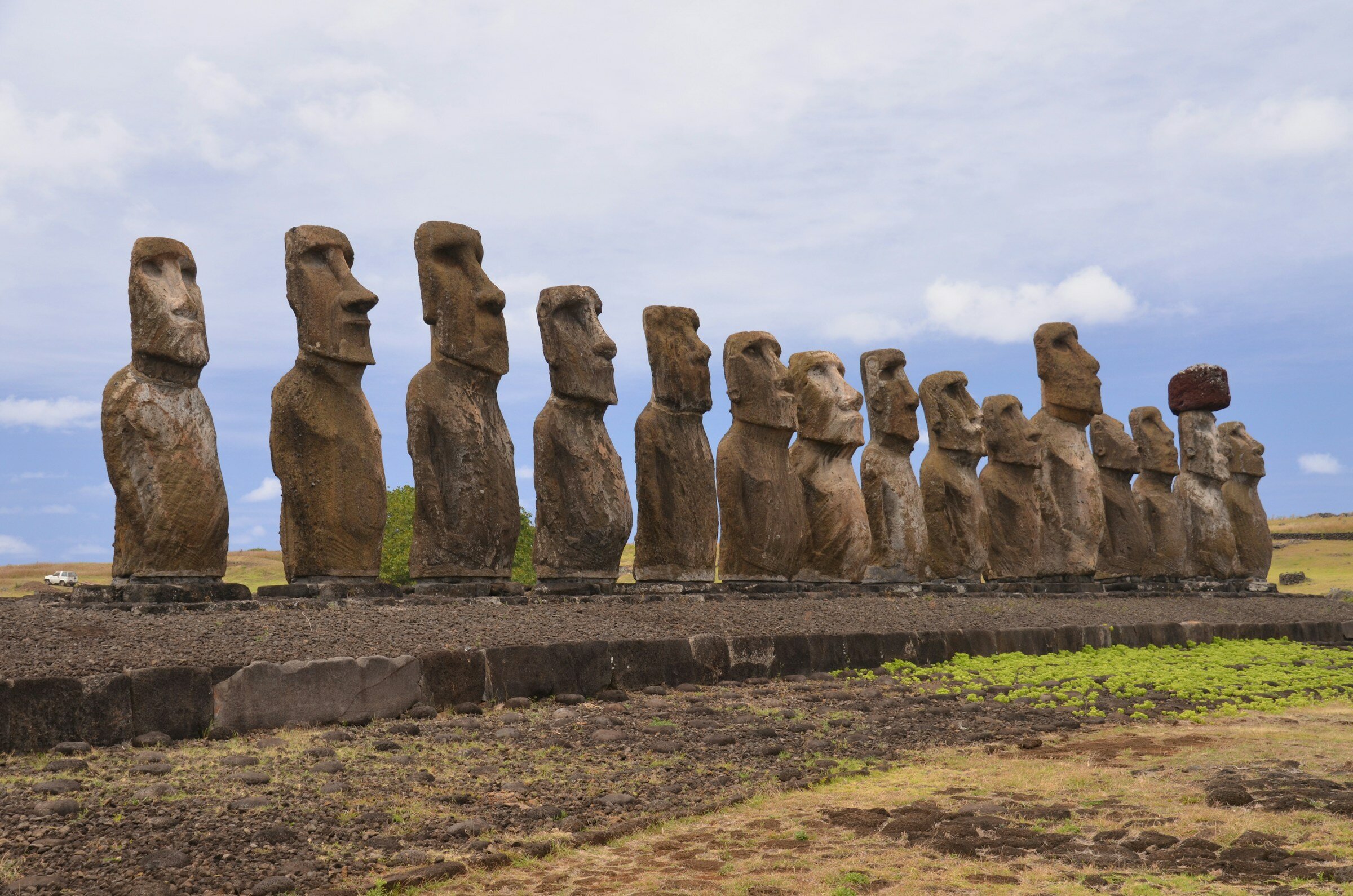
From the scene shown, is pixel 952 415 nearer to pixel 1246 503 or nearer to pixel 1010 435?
pixel 1010 435

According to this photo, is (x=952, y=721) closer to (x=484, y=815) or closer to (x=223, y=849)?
(x=484, y=815)

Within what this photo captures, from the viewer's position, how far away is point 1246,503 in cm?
2088

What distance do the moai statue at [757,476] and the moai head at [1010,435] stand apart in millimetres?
5061

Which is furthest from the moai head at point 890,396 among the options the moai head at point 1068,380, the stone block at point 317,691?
the stone block at point 317,691

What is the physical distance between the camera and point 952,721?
7.57 m

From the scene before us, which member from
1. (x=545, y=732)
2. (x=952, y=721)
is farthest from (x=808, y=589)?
(x=545, y=732)

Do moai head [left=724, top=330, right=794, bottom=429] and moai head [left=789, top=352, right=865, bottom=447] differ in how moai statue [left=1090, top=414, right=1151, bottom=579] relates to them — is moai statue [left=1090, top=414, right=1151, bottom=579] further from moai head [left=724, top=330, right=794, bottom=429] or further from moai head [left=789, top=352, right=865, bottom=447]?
moai head [left=724, top=330, right=794, bottom=429]

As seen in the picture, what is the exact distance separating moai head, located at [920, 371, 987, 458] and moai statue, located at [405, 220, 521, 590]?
7574 millimetres

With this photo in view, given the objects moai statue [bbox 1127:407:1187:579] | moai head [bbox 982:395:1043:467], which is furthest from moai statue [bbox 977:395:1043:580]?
moai statue [bbox 1127:407:1187:579]

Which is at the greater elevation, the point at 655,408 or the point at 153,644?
the point at 655,408

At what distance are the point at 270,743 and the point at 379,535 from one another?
3.88m

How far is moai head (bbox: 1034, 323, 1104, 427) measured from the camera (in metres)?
18.3

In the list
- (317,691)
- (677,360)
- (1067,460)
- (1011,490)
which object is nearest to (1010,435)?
(1011,490)

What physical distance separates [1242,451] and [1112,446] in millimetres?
3475
